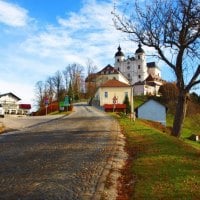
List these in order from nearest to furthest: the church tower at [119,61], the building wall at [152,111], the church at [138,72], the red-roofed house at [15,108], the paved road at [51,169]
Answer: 1. the paved road at [51,169]
2. the red-roofed house at [15,108]
3. the building wall at [152,111]
4. the church at [138,72]
5. the church tower at [119,61]

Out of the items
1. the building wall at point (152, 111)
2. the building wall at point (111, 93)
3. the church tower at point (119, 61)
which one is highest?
the church tower at point (119, 61)

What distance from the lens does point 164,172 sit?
11547mm

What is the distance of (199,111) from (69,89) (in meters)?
39.5

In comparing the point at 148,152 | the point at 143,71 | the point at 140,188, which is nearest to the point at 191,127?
the point at 148,152

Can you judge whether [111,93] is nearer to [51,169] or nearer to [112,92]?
[112,92]

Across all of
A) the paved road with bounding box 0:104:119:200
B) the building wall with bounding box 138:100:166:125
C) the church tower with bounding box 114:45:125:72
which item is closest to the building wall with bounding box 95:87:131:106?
the building wall with bounding box 138:100:166:125

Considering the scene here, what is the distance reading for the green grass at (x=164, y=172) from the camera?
923 cm

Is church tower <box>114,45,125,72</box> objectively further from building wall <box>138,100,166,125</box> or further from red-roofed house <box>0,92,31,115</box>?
building wall <box>138,100,166,125</box>

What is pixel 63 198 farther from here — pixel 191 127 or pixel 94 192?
pixel 191 127

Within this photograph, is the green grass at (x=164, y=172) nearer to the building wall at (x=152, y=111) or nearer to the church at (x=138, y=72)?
the building wall at (x=152, y=111)

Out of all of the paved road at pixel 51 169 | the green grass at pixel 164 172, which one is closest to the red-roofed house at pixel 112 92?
the paved road at pixel 51 169

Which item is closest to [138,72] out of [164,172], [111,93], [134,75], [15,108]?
[134,75]

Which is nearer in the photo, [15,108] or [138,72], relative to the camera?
[15,108]

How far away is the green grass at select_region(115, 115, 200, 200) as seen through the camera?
9227 millimetres
